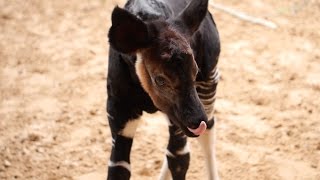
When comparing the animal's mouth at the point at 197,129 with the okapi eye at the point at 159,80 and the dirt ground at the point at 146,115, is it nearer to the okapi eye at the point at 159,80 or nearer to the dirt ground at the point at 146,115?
the okapi eye at the point at 159,80

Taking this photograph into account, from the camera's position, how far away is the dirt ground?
3871 mm

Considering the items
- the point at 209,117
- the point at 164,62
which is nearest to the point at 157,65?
the point at 164,62

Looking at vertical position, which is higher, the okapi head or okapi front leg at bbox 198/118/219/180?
the okapi head

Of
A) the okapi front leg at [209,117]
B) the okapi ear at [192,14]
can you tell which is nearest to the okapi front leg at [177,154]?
the okapi front leg at [209,117]

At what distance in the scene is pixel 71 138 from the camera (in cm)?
414

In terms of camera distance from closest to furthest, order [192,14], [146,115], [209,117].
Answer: [192,14] < [209,117] < [146,115]

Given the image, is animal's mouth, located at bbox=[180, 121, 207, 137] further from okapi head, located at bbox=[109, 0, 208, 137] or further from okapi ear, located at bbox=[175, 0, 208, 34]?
okapi ear, located at bbox=[175, 0, 208, 34]

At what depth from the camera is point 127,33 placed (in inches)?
87.6

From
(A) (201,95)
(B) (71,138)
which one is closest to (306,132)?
(A) (201,95)

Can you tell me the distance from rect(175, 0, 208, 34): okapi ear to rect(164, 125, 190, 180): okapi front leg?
75 cm

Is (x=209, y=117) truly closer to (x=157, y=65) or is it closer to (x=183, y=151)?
(x=183, y=151)

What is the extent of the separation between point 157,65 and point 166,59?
7 cm

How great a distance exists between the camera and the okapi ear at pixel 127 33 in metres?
2.17

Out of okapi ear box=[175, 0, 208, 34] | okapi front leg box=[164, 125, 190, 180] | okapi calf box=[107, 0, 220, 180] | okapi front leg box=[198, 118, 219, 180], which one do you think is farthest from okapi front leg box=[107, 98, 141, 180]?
okapi front leg box=[198, 118, 219, 180]
